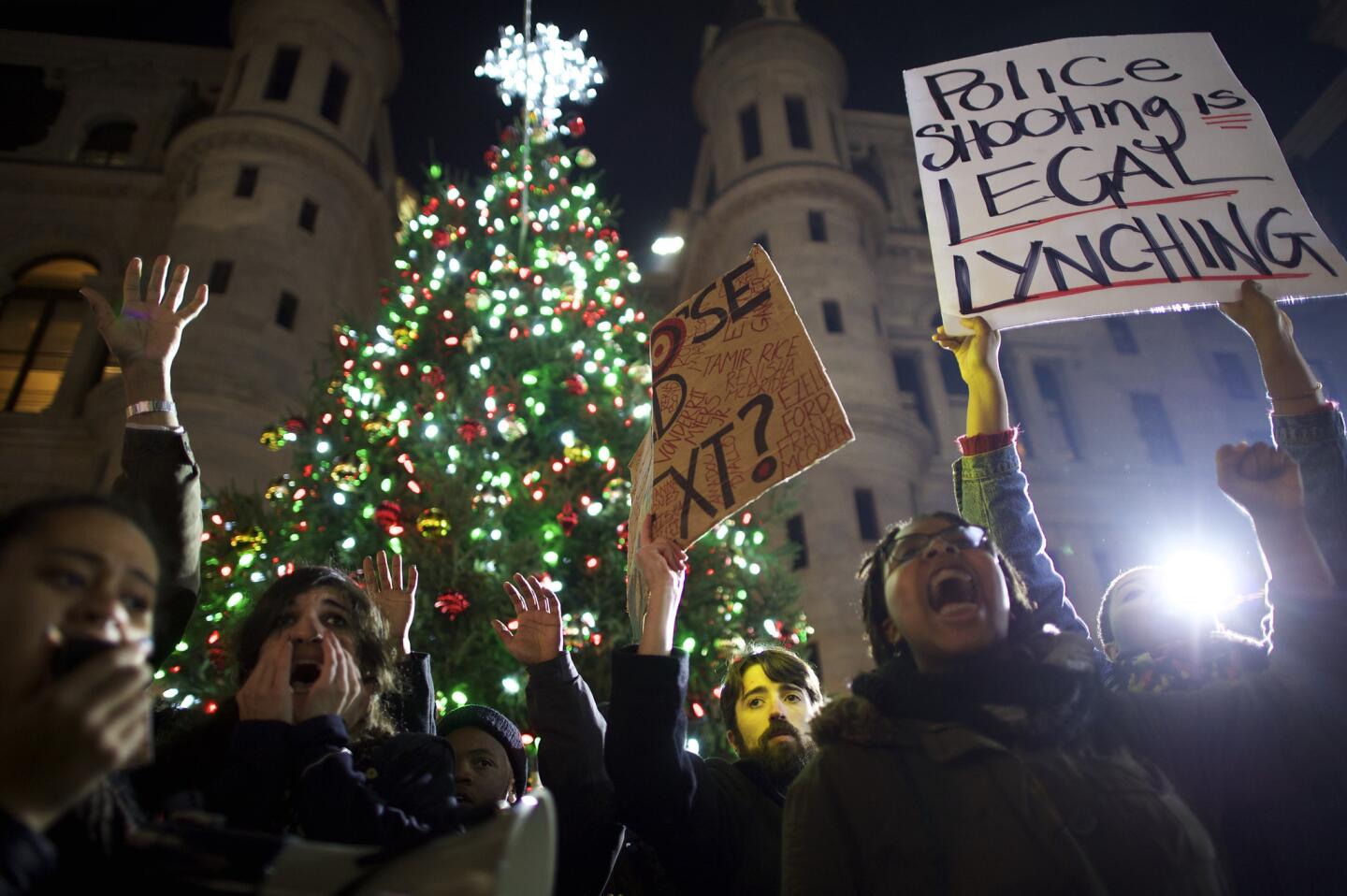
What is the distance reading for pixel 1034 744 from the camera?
6.25ft

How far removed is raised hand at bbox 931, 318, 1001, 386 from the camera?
130 inches

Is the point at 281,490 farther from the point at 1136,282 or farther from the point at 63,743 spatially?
the point at 1136,282

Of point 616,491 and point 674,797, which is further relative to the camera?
point 616,491

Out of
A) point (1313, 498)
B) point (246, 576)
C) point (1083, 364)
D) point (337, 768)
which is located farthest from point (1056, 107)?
point (1083, 364)

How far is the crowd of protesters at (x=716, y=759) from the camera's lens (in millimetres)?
1192

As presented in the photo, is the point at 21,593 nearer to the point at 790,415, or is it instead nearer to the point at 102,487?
the point at 790,415

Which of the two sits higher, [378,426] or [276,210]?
[276,210]

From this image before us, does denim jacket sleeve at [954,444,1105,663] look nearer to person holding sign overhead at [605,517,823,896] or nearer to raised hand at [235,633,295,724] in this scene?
person holding sign overhead at [605,517,823,896]

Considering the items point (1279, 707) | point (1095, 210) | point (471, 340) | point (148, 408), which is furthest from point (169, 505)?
point (471, 340)

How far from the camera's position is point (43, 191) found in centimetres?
1942

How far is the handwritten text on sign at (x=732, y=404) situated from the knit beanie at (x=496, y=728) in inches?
47.8

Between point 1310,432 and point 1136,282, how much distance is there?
38.2 inches

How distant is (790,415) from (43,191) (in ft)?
78.6

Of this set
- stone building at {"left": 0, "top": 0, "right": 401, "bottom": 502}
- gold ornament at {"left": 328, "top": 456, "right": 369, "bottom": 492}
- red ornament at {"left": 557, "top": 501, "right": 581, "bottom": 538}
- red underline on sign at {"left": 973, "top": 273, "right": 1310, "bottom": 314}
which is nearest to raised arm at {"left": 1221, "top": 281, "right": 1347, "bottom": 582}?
red underline on sign at {"left": 973, "top": 273, "right": 1310, "bottom": 314}
